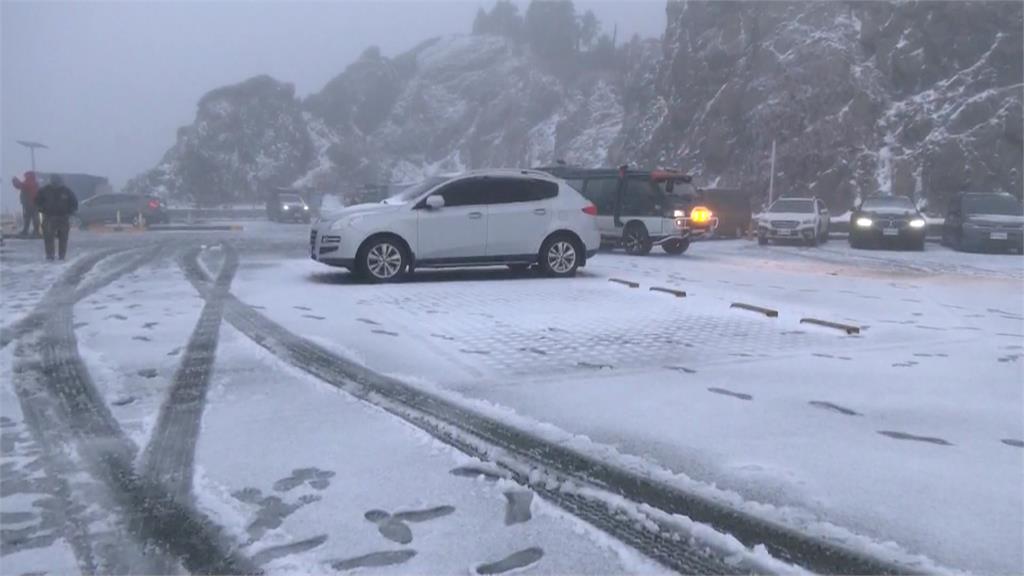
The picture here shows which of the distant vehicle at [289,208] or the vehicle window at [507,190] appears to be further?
the distant vehicle at [289,208]

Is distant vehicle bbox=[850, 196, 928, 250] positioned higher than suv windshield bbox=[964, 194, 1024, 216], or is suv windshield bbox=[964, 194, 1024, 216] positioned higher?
suv windshield bbox=[964, 194, 1024, 216]

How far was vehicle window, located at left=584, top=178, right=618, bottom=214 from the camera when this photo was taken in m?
18.5

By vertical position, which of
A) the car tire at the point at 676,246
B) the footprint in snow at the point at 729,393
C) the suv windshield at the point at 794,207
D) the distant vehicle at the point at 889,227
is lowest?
the footprint in snow at the point at 729,393

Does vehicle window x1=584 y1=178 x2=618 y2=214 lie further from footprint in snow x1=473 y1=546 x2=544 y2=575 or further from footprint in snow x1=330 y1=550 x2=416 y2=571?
footprint in snow x1=330 y1=550 x2=416 y2=571

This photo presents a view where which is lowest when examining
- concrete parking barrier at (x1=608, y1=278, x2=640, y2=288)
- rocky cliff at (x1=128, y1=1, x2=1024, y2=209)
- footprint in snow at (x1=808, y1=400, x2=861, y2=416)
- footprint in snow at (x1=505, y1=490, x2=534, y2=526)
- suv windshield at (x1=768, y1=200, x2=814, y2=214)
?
footprint in snow at (x1=505, y1=490, x2=534, y2=526)

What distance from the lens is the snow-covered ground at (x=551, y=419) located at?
11.8 feet

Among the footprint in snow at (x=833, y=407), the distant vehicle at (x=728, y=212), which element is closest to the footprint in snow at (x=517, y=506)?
the footprint in snow at (x=833, y=407)

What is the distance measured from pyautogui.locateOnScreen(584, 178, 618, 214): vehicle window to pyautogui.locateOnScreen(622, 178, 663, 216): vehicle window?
28cm

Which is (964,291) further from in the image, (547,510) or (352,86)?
(352,86)

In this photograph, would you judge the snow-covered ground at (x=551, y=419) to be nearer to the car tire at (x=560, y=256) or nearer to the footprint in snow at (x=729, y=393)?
the footprint in snow at (x=729, y=393)

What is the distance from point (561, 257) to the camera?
42.1 ft

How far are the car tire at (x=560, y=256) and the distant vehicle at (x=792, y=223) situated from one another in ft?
42.1

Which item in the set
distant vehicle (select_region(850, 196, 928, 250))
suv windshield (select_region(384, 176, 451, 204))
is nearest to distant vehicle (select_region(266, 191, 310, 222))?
distant vehicle (select_region(850, 196, 928, 250))

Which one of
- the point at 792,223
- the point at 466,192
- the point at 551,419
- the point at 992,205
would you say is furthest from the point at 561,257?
the point at 992,205
